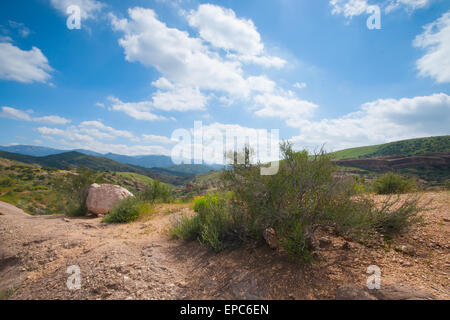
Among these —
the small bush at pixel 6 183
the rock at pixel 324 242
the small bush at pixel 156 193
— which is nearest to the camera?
the rock at pixel 324 242

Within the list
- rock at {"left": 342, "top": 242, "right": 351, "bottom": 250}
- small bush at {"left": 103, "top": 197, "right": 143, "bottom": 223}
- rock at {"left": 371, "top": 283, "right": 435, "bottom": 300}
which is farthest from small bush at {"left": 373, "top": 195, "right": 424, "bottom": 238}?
small bush at {"left": 103, "top": 197, "right": 143, "bottom": 223}

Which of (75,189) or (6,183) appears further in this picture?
(6,183)

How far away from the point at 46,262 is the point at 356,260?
20.9ft

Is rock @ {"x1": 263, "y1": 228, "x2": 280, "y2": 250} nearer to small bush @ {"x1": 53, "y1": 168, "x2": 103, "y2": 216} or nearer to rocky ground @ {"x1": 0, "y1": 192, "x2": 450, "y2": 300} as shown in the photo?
rocky ground @ {"x1": 0, "y1": 192, "x2": 450, "y2": 300}

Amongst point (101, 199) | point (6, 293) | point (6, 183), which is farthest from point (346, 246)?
point (6, 183)

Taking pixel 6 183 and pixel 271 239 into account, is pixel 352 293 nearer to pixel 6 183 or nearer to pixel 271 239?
pixel 271 239

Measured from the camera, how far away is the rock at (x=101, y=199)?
9.39 metres

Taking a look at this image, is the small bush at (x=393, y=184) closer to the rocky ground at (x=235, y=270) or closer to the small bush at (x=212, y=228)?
the rocky ground at (x=235, y=270)

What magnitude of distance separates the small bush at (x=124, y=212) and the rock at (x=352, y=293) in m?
7.81

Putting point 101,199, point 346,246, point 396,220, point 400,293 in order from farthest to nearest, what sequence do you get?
1. point 101,199
2. point 396,220
3. point 346,246
4. point 400,293

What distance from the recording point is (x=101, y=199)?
373 inches

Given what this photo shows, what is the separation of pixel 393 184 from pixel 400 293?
26.7ft

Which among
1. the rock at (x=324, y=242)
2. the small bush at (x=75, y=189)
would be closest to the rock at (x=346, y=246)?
the rock at (x=324, y=242)

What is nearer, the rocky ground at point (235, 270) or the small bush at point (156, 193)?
the rocky ground at point (235, 270)
